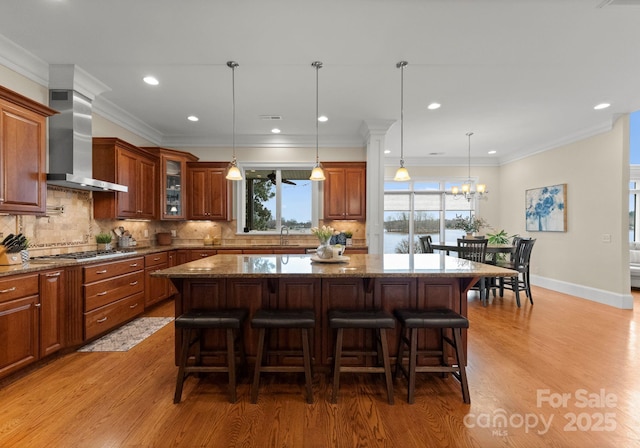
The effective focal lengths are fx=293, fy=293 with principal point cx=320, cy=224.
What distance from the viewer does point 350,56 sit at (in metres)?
3.01

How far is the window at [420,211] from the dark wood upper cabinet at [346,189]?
235cm

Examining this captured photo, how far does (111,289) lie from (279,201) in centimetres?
318

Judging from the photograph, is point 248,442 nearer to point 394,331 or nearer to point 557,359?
point 394,331

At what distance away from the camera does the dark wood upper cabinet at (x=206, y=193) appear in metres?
5.49

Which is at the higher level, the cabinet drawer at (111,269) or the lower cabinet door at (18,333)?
the cabinet drawer at (111,269)

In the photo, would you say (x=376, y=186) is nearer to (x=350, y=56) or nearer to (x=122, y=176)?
(x=350, y=56)

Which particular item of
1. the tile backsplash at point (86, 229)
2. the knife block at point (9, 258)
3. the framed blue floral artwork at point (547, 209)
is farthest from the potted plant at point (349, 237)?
the knife block at point (9, 258)

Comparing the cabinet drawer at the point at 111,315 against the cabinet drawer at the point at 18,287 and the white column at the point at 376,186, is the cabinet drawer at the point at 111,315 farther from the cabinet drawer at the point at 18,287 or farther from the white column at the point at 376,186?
the white column at the point at 376,186

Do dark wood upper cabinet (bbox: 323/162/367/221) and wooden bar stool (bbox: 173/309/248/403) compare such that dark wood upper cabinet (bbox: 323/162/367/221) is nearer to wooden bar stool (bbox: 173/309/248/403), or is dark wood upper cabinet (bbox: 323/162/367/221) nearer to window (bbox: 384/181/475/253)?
window (bbox: 384/181/475/253)

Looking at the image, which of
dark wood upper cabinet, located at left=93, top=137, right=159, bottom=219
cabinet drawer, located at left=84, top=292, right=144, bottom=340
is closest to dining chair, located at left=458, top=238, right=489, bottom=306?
cabinet drawer, located at left=84, top=292, right=144, bottom=340

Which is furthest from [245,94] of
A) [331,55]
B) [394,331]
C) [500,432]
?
[500,432]

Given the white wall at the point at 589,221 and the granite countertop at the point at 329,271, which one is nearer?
the granite countertop at the point at 329,271

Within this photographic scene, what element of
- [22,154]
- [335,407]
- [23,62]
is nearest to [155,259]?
[22,154]

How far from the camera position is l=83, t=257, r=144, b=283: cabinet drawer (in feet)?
10.2
